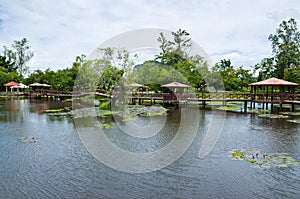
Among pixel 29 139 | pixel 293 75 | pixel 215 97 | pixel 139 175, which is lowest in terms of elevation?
pixel 139 175

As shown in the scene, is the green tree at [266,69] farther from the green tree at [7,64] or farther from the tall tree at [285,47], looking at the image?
the green tree at [7,64]

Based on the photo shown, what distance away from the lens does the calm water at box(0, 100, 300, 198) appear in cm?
534

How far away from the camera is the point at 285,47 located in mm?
32062

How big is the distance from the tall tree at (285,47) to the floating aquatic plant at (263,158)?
2758 centimetres

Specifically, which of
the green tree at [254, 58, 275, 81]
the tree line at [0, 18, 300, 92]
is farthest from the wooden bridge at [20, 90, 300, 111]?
the green tree at [254, 58, 275, 81]

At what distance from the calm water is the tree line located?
1248 cm

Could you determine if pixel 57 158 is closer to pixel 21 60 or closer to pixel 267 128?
pixel 267 128

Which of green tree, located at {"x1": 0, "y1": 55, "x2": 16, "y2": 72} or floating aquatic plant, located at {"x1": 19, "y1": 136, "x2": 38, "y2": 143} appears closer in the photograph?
floating aquatic plant, located at {"x1": 19, "y1": 136, "x2": 38, "y2": 143}

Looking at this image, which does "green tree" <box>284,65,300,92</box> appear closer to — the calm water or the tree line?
the tree line

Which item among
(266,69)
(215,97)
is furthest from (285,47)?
(215,97)

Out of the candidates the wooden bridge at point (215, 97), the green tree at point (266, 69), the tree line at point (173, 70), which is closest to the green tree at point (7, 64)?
the tree line at point (173, 70)

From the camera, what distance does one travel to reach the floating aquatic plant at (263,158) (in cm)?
690

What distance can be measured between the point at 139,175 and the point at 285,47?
3173cm

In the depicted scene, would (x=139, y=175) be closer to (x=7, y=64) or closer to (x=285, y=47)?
(x=285, y=47)
